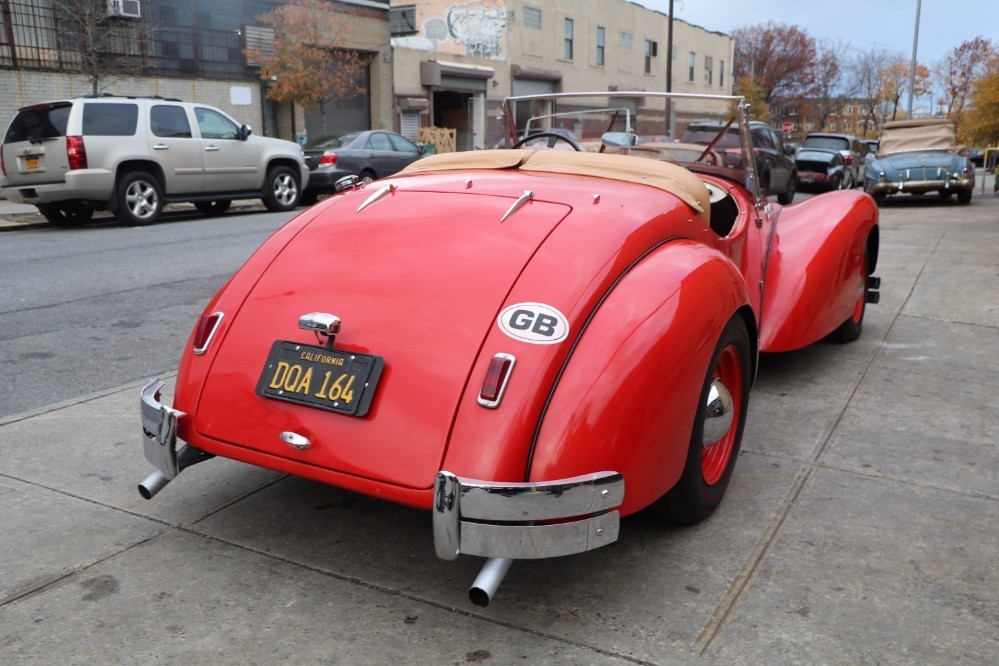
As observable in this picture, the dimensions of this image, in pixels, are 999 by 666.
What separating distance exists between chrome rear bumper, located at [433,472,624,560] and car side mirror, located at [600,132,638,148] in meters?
2.72

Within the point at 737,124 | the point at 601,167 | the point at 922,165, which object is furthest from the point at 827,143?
the point at 601,167

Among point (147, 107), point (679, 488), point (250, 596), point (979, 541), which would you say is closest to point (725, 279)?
point (679, 488)

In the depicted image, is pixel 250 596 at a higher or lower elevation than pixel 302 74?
lower

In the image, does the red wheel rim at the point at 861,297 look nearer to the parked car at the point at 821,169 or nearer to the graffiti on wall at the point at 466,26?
the parked car at the point at 821,169

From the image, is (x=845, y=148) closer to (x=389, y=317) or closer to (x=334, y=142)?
(x=334, y=142)

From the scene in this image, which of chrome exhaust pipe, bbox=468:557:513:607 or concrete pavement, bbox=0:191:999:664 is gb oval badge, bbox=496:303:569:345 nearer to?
chrome exhaust pipe, bbox=468:557:513:607

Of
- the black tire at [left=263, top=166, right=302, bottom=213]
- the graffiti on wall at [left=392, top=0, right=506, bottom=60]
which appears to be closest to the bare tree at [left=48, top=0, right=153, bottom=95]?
the black tire at [left=263, top=166, right=302, bottom=213]

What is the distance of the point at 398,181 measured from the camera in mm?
3412

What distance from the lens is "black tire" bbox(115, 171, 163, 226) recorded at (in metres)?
12.2

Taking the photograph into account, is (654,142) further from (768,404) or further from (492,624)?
(492,624)

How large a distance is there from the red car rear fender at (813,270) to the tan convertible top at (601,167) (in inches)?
38.9

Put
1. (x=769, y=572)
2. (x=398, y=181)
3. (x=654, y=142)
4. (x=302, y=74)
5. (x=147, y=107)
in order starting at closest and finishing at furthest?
(x=769, y=572) < (x=398, y=181) < (x=654, y=142) < (x=147, y=107) < (x=302, y=74)

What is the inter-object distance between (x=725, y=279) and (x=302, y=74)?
21905mm

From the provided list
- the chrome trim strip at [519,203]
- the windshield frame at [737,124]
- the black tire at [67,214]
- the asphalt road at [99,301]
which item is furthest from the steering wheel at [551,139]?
the black tire at [67,214]
